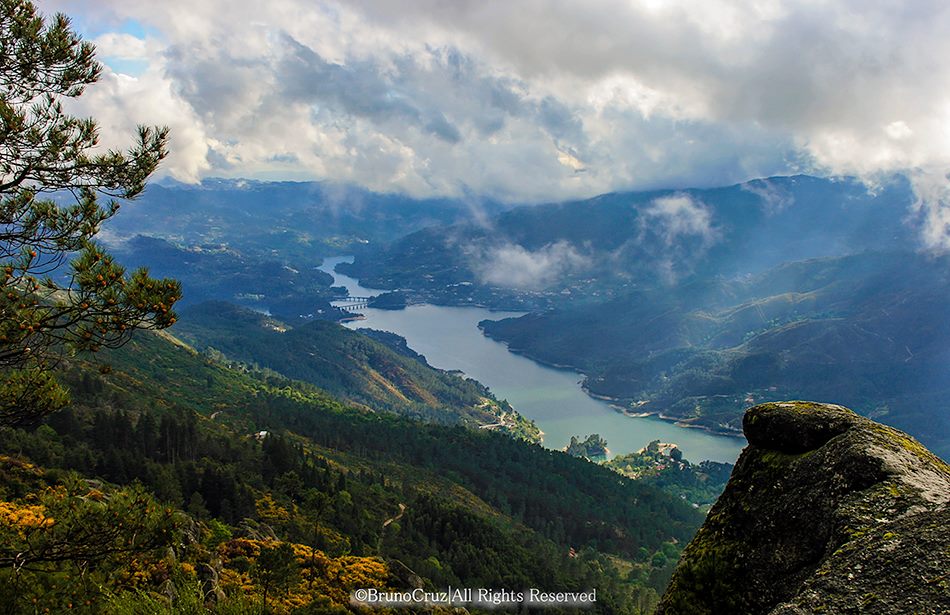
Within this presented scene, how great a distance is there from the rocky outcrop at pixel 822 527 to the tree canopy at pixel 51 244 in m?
7.62

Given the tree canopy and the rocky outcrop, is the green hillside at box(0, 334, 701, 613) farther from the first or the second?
the rocky outcrop

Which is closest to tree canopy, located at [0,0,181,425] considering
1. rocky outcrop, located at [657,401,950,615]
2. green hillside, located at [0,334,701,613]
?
green hillside, located at [0,334,701,613]

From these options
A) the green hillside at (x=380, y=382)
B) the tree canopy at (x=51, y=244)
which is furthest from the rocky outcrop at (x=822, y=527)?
the green hillside at (x=380, y=382)

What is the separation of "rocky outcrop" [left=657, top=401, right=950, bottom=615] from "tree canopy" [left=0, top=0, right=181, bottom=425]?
7.62 m

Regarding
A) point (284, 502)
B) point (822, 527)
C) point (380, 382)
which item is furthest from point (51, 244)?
point (380, 382)

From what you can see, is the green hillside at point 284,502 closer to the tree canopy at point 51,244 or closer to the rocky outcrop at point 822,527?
the tree canopy at point 51,244

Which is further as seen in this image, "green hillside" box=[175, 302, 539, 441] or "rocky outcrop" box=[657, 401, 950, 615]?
"green hillside" box=[175, 302, 539, 441]

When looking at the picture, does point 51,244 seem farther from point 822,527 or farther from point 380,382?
point 380,382

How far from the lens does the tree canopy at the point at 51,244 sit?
8422mm

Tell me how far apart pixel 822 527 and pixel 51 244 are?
10.2 m

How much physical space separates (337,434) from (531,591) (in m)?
59.3

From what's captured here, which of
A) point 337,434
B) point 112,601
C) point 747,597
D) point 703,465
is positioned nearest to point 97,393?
point 337,434

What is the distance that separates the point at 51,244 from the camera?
8875 millimetres

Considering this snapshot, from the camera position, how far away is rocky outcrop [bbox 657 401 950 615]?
9.59 ft
